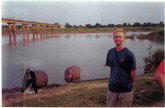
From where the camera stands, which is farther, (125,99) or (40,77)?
(40,77)

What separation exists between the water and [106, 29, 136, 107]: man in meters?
3.01

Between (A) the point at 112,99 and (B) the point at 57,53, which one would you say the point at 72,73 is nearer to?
(B) the point at 57,53

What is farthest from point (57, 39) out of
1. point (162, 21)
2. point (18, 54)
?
point (162, 21)

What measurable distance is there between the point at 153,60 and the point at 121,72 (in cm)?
589

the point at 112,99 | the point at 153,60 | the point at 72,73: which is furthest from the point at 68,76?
the point at 112,99

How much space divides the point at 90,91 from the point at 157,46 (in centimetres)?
410

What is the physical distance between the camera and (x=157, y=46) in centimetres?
806

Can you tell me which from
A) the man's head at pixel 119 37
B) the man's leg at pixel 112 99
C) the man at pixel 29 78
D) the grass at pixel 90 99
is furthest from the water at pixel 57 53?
the man's leg at pixel 112 99

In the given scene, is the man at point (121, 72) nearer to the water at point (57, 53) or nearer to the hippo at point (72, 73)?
the water at point (57, 53)

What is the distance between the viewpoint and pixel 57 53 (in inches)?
298

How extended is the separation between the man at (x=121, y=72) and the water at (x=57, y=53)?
301cm

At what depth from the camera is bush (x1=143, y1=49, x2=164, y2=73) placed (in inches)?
320

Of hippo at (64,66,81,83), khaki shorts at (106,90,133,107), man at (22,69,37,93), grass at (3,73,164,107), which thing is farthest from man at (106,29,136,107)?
hippo at (64,66,81,83)

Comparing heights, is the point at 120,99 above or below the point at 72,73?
above
